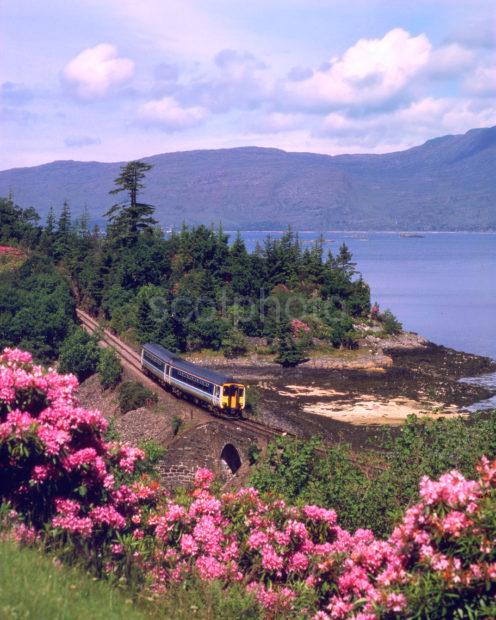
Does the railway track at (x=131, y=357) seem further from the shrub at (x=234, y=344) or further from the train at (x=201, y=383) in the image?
the shrub at (x=234, y=344)

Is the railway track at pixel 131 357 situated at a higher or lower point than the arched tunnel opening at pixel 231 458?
higher

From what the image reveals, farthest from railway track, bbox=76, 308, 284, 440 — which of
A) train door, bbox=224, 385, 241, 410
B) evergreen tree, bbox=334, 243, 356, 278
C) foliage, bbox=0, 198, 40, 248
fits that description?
evergreen tree, bbox=334, 243, 356, 278

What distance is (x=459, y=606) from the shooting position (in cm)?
761

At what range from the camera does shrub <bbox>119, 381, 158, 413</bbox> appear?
42.4 m

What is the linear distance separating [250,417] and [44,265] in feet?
145

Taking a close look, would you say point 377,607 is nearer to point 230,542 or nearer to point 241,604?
point 241,604

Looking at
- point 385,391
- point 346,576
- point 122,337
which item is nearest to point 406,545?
point 346,576

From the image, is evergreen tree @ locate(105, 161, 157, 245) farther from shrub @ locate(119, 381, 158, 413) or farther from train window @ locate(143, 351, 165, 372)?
shrub @ locate(119, 381, 158, 413)

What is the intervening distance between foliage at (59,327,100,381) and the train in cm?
905

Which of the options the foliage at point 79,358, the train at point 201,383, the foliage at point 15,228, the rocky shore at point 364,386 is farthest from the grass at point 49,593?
the foliage at point 15,228

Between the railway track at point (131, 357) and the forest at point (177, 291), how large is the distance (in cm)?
144

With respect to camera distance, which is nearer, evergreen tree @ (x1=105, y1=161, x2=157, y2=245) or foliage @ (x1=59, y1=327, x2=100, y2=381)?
foliage @ (x1=59, y1=327, x2=100, y2=381)

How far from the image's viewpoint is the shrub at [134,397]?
42.4 metres

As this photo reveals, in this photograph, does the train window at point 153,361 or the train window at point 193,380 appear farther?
the train window at point 153,361
